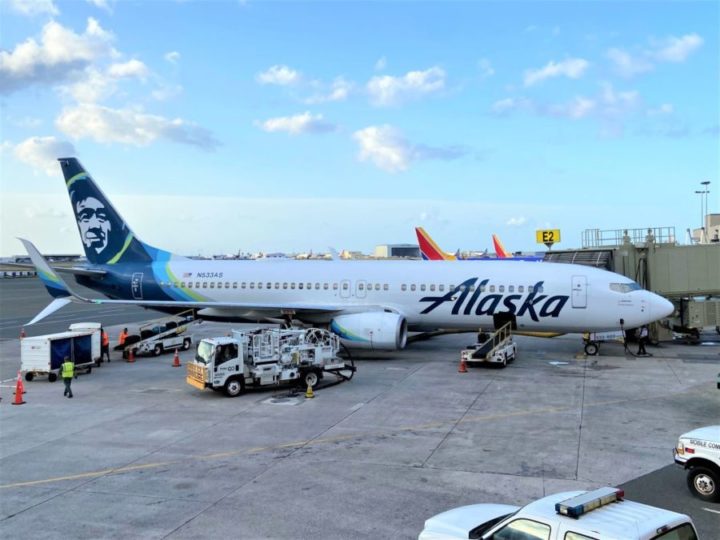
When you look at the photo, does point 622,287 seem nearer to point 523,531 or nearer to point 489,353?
point 489,353

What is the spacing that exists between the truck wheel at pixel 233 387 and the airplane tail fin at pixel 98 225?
50.3 feet

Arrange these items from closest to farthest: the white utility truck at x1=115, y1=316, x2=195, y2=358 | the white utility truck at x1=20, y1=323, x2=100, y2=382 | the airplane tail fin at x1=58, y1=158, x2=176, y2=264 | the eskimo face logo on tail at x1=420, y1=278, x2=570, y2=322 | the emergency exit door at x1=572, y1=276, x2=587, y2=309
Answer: the white utility truck at x1=20, y1=323, x2=100, y2=382 → the emergency exit door at x1=572, y1=276, x2=587, y2=309 → the eskimo face logo on tail at x1=420, y1=278, x2=570, y2=322 → the white utility truck at x1=115, y1=316, x2=195, y2=358 → the airplane tail fin at x1=58, y1=158, x2=176, y2=264

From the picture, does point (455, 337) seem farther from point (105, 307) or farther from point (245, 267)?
point (105, 307)

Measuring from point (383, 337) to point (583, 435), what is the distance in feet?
35.9

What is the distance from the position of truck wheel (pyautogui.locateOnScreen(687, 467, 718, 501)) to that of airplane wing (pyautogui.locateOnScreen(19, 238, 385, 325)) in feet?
56.7

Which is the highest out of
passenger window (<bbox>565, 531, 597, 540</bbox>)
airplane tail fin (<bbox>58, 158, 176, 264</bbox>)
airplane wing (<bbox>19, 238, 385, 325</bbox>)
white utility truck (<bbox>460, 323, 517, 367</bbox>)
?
airplane tail fin (<bbox>58, 158, 176, 264</bbox>)

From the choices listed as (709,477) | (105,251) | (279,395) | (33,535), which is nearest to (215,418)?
(279,395)

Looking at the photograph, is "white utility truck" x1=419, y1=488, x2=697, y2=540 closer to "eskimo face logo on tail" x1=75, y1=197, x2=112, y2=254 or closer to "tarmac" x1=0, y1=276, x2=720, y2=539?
"tarmac" x1=0, y1=276, x2=720, y2=539

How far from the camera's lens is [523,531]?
20.0 feet

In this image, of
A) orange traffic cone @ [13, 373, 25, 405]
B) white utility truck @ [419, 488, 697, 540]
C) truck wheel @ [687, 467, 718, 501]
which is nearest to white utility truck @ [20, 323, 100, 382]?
orange traffic cone @ [13, 373, 25, 405]

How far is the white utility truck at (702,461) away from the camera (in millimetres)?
9828

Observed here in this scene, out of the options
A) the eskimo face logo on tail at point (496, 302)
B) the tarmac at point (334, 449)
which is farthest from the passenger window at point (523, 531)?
the eskimo face logo on tail at point (496, 302)

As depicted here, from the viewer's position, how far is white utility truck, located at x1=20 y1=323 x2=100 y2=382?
2106 centimetres

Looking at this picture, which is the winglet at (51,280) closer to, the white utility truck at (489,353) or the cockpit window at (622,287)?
the white utility truck at (489,353)
